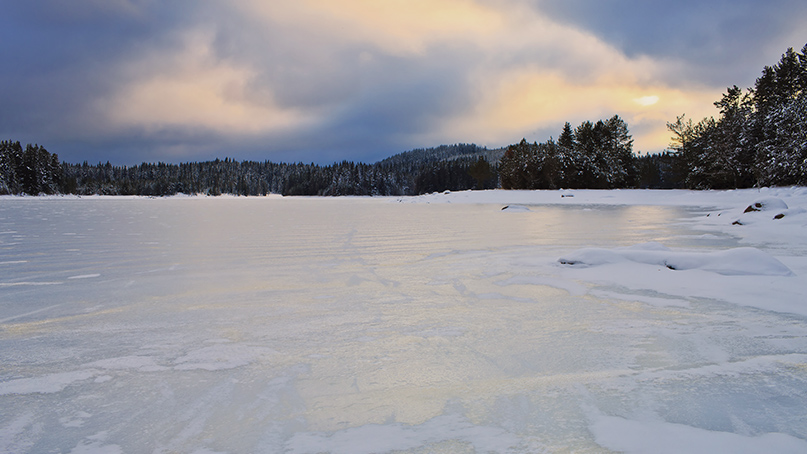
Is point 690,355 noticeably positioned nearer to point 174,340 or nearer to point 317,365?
point 317,365

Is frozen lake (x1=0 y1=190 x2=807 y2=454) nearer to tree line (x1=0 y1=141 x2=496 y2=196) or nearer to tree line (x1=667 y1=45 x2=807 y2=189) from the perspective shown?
tree line (x1=667 y1=45 x2=807 y2=189)

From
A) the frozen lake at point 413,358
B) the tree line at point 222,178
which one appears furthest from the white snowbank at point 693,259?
the tree line at point 222,178

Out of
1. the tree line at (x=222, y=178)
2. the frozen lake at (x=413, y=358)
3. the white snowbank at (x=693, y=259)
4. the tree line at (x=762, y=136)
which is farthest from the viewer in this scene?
the tree line at (x=222, y=178)

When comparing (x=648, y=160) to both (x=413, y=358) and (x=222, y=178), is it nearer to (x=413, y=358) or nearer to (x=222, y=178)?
(x=413, y=358)

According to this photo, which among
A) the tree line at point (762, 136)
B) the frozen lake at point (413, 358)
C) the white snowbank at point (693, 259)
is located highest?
the tree line at point (762, 136)

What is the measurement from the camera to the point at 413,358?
9.36 ft

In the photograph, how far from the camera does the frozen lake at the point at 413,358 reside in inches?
77.8

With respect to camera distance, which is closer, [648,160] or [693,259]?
[693,259]

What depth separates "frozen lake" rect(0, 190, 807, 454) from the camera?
198 cm

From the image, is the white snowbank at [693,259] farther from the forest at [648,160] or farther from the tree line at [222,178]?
the tree line at [222,178]

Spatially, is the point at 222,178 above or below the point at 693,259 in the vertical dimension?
above

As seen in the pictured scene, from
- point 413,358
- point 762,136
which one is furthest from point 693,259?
point 762,136

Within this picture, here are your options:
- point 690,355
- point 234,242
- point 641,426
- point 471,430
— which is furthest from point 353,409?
point 234,242

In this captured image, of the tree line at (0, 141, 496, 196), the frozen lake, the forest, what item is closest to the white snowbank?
the frozen lake
